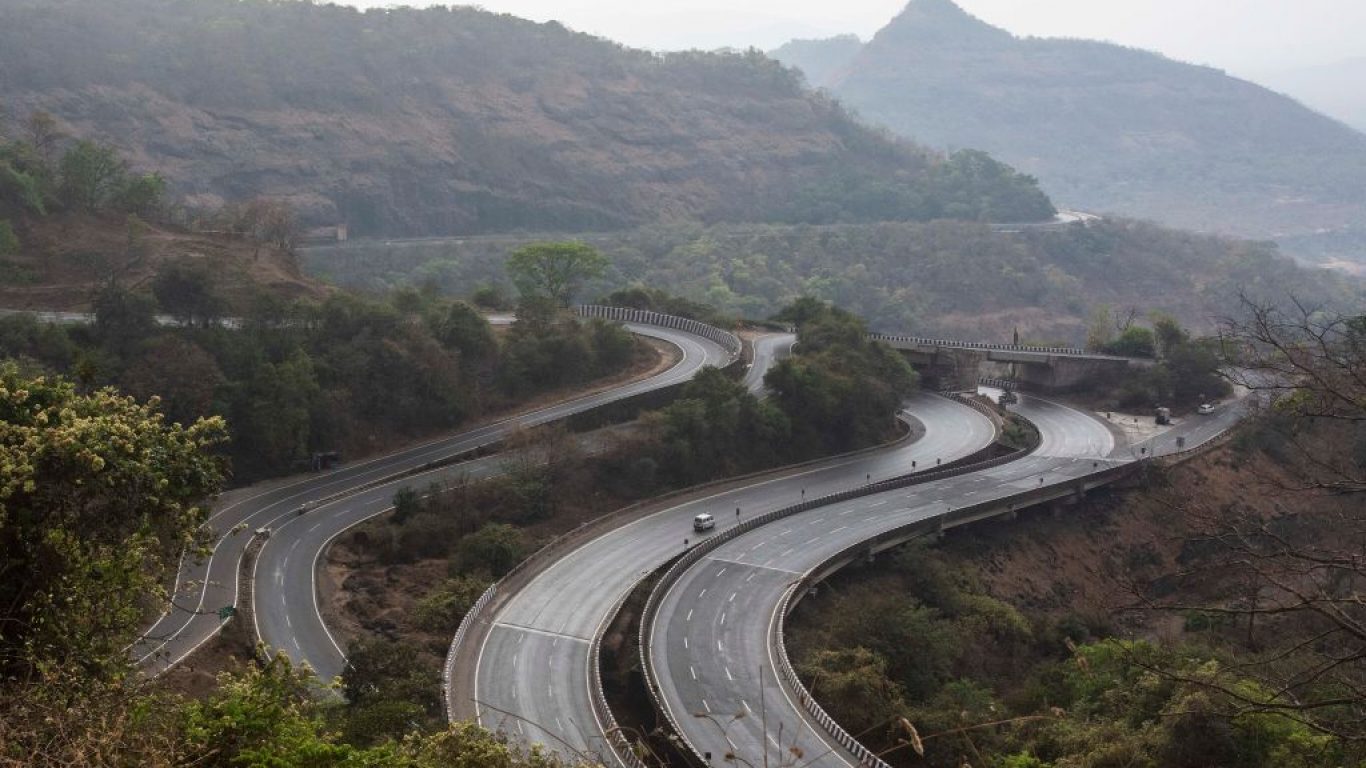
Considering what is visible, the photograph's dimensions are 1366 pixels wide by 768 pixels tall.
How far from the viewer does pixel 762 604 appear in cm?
4538

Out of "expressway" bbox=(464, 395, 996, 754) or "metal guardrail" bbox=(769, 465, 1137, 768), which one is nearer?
"metal guardrail" bbox=(769, 465, 1137, 768)

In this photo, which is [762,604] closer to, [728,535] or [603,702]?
[728,535]

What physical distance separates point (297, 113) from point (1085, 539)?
398ft

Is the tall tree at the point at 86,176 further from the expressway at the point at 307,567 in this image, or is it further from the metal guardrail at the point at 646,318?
the expressway at the point at 307,567

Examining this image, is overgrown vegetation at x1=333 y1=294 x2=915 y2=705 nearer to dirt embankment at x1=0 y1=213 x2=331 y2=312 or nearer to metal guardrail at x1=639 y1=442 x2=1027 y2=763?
metal guardrail at x1=639 y1=442 x2=1027 y2=763

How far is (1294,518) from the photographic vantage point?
65.1 metres

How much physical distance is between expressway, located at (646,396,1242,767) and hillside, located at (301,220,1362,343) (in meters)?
66.7

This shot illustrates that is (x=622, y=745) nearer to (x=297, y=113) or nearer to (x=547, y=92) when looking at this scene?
(x=297, y=113)

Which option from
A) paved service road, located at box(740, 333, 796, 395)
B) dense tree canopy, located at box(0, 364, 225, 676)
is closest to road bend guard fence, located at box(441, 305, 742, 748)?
paved service road, located at box(740, 333, 796, 395)

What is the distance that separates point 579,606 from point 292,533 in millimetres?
13887

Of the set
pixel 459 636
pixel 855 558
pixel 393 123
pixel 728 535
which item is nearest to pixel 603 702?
pixel 459 636

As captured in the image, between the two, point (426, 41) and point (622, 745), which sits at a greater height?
point (426, 41)

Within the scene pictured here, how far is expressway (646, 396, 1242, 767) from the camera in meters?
33.5

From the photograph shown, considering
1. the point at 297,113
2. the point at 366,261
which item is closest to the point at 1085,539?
the point at 366,261
